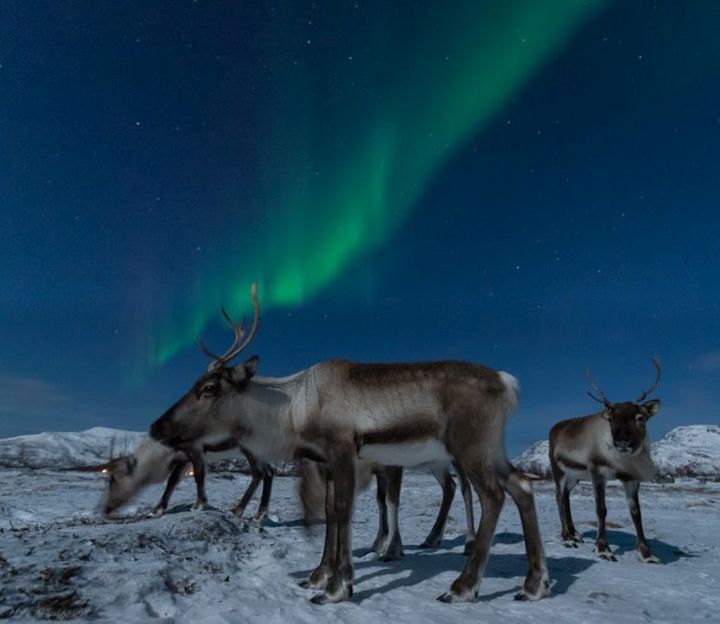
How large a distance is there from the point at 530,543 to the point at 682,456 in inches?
2572

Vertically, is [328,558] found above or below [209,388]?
below

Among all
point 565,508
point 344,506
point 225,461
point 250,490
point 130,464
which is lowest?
point 565,508

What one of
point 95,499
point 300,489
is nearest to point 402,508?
point 95,499

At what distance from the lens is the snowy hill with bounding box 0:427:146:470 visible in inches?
2461

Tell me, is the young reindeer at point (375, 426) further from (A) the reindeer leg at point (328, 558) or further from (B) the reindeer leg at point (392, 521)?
(B) the reindeer leg at point (392, 521)

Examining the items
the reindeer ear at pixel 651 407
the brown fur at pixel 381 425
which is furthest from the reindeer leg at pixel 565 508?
the brown fur at pixel 381 425

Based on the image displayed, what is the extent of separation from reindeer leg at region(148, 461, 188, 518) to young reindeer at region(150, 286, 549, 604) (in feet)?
18.4

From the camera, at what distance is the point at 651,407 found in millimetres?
11375

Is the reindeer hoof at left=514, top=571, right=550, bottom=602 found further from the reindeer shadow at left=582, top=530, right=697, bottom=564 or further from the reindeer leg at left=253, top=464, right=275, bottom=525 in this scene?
the reindeer leg at left=253, top=464, right=275, bottom=525

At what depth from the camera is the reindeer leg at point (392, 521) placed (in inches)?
330

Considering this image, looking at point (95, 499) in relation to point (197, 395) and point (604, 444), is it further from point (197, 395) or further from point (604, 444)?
point (604, 444)

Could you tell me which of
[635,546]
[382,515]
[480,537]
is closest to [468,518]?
[382,515]

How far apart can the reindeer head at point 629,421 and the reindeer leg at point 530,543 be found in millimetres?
4959

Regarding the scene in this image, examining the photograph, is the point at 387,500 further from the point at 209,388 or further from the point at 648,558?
the point at 648,558
